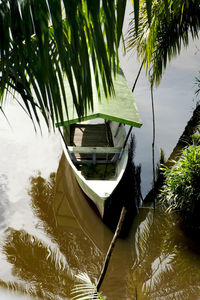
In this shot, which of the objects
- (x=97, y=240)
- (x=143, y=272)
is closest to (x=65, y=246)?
(x=97, y=240)

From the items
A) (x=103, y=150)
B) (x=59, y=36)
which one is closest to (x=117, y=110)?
(x=103, y=150)

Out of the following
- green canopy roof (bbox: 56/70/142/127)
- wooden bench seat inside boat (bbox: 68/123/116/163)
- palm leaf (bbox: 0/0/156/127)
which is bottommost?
wooden bench seat inside boat (bbox: 68/123/116/163)

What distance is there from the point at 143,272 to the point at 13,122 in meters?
5.81

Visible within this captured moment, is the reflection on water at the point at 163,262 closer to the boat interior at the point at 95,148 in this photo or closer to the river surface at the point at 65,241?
the river surface at the point at 65,241

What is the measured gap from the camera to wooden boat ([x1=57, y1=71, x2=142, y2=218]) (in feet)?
17.3

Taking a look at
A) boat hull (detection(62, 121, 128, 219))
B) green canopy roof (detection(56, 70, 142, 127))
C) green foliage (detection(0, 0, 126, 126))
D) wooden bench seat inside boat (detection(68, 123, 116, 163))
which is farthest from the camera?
wooden bench seat inside boat (detection(68, 123, 116, 163))

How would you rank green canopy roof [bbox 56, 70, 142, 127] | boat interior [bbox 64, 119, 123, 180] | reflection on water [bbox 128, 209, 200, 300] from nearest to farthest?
reflection on water [bbox 128, 209, 200, 300]
green canopy roof [bbox 56, 70, 142, 127]
boat interior [bbox 64, 119, 123, 180]

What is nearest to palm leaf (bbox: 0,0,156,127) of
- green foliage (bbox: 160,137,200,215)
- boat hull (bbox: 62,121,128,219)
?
boat hull (bbox: 62,121,128,219)

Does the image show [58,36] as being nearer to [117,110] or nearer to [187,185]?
[187,185]

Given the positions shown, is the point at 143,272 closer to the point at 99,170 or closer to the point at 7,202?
the point at 99,170

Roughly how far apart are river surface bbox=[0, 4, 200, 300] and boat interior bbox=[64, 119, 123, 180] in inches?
18.9

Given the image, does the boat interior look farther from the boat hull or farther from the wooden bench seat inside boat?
the boat hull

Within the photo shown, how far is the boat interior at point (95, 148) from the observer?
6078mm

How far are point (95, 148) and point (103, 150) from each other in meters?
0.16
